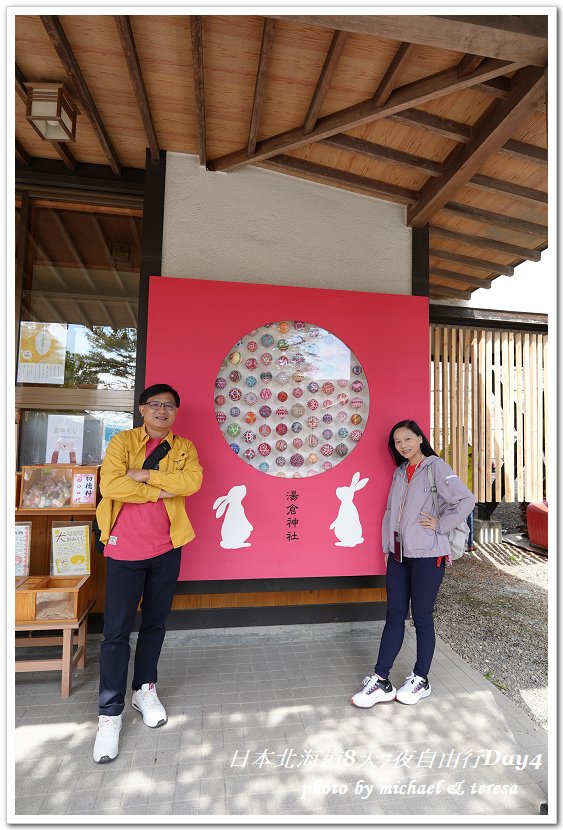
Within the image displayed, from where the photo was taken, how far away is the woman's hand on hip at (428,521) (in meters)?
2.38

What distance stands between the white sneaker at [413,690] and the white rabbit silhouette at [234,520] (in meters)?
1.18

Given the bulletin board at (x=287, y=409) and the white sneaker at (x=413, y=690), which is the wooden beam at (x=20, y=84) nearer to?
the bulletin board at (x=287, y=409)

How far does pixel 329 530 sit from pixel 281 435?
71cm

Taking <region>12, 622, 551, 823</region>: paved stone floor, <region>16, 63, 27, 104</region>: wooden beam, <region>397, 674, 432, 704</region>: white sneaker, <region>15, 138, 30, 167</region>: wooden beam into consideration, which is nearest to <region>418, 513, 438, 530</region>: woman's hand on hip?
→ <region>397, 674, 432, 704</region>: white sneaker

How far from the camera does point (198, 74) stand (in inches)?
87.7

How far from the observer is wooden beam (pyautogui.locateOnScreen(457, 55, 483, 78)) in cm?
209

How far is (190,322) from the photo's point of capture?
2.77 m

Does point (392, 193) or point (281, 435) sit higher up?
point (392, 193)

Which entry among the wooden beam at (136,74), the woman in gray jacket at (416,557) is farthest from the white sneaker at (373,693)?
the wooden beam at (136,74)

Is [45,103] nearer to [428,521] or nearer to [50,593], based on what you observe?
[50,593]

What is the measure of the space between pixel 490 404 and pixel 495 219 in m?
2.42

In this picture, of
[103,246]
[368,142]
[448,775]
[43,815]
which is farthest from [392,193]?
[43,815]
